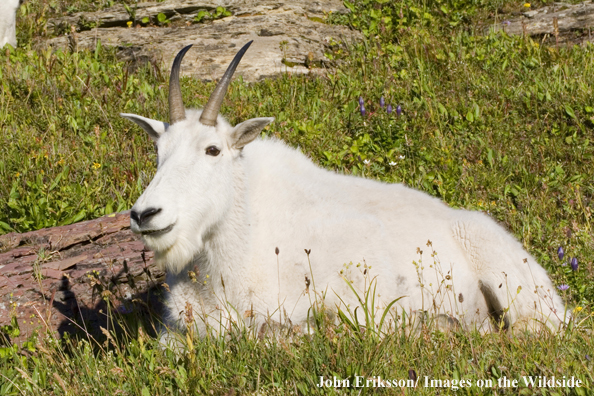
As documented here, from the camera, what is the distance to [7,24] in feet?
34.8

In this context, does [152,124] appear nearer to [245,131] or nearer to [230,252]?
[245,131]

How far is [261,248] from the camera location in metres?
4.70

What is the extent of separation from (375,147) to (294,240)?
10.3ft

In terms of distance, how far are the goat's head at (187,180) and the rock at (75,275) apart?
86 centimetres

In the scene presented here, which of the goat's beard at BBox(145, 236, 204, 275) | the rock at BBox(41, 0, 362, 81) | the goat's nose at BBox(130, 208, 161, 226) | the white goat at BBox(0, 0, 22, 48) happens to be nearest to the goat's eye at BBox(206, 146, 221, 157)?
the goat's beard at BBox(145, 236, 204, 275)

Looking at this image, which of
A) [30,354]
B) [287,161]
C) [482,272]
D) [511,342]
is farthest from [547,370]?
[30,354]

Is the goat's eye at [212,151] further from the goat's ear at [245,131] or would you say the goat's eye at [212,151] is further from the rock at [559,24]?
the rock at [559,24]

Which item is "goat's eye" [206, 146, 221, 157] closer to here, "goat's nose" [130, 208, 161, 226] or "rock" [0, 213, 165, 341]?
"goat's nose" [130, 208, 161, 226]

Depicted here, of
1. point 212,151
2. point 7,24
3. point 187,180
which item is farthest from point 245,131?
point 7,24

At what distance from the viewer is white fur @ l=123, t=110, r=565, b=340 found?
4281 mm

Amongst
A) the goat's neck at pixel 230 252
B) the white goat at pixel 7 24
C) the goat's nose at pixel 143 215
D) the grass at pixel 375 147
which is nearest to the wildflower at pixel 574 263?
the grass at pixel 375 147

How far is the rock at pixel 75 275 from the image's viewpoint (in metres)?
5.06

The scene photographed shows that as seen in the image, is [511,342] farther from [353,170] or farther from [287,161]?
[353,170]

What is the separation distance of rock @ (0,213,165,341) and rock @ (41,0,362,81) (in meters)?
4.20
